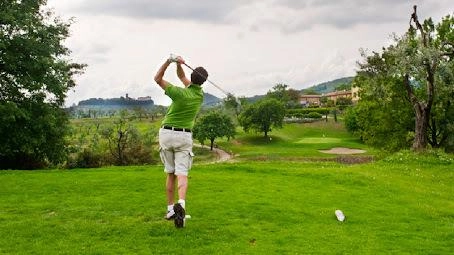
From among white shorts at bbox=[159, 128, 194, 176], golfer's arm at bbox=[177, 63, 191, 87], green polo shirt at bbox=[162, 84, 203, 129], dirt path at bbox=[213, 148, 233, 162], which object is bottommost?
dirt path at bbox=[213, 148, 233, 162]

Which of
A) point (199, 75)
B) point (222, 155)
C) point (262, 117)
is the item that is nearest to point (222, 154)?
point (222, 155)

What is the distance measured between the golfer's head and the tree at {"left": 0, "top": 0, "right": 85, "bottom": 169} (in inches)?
744

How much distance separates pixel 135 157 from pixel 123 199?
111 feet

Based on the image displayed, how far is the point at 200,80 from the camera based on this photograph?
10.1 metres

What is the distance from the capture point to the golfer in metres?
9.88

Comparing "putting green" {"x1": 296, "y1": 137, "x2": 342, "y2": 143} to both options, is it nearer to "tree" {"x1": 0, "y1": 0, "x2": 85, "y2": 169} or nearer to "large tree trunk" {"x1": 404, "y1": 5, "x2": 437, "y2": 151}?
"large tree trunk" {"x1": 404, "y1": 5, "x2": 437, "y2": 151}

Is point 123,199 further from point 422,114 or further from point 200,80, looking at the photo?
point 422,114

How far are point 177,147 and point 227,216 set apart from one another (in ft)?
7.26

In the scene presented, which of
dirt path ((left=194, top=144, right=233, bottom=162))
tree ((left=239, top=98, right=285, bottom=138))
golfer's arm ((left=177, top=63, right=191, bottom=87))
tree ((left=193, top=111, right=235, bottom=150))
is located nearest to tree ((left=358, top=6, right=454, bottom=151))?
golfer's arm ((left=177, top=63, right=191, bottom=87))

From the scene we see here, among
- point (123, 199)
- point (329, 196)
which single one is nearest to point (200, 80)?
point (123, 199)

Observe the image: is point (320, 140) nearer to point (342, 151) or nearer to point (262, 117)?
point (262, 117)

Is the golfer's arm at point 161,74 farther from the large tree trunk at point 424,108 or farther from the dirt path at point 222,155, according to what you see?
the dirt path at point 222,155

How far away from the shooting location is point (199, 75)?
32.8ft

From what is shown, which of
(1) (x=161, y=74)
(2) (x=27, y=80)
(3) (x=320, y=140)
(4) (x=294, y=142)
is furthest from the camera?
(3) (x=320, y=140)
